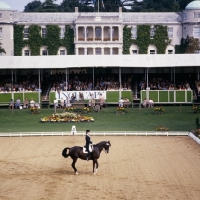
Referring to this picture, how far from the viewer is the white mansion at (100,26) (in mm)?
77125

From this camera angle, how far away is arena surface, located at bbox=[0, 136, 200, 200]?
21.0 m

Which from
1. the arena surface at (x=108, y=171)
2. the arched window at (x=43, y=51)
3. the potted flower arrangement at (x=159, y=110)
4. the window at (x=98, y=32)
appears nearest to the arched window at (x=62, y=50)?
the arched window at (x=43, y=51)

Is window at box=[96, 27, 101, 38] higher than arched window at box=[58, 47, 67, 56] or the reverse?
higher

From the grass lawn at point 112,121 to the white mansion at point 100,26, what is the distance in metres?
30.5

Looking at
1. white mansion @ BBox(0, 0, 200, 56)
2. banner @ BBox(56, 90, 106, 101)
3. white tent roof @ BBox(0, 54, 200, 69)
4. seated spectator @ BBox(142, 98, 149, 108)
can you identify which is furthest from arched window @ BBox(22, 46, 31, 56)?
seated spectator @ BBox(142, 98, 149, 108)

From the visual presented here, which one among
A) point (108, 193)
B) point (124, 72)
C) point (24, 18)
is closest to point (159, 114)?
point (124, 72)

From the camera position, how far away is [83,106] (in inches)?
1927

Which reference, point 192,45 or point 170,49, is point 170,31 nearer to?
point 170,49

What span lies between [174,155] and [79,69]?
28.1 m

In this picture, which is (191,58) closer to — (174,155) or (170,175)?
(174,155)

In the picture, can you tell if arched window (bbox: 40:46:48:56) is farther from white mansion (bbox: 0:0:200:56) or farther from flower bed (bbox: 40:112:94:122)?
flower bed (bbox: 40:112:94:122)

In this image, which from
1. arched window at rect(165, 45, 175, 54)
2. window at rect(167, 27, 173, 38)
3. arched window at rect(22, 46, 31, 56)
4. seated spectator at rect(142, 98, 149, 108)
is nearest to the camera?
seated spectator at rect(142, 98, 149, 108)

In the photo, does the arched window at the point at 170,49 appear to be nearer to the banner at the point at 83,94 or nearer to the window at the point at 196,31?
the window at the point at 196,31

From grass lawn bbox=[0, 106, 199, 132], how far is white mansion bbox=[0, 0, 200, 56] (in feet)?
100
